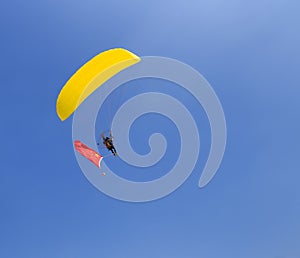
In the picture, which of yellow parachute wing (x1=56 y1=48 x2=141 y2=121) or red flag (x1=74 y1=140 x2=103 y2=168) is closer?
yellow parachute wing (x1=56 y1=48 x2=141 y2=121)

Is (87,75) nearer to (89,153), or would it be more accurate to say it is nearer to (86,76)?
(86,76)

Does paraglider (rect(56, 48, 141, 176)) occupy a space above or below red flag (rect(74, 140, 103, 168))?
above

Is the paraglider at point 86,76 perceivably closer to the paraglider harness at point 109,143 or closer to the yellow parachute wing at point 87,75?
the yellow parachute wing at point 87,75

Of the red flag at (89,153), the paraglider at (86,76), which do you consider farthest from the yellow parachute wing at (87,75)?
the red flag at (89,153)

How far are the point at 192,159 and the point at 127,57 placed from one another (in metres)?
4.85

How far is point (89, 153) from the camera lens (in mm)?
10984

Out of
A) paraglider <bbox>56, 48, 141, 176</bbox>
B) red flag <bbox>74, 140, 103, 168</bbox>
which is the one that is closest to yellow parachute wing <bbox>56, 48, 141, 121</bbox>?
paraglider <bbox>56, 48, 141, 176</bbox>

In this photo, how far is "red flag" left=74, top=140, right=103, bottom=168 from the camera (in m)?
10.7

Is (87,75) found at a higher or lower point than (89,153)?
higher

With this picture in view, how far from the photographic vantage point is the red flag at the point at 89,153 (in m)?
10.7

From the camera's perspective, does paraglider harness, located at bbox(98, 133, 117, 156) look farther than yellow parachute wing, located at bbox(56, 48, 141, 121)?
Yes

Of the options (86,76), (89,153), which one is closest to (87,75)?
(86,76)

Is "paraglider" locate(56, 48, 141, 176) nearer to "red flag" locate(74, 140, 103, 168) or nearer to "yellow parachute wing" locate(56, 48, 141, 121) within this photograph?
"yellow parachute wing" locate(56, 48, 141, 121)

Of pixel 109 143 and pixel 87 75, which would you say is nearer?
pixel 87 75
